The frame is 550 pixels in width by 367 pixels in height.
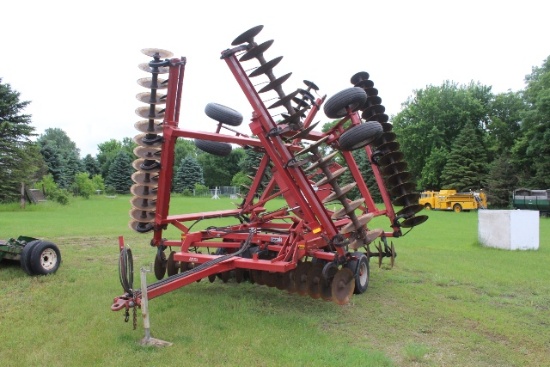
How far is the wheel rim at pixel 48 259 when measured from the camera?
7.89 m

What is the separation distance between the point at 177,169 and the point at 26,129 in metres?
41.3

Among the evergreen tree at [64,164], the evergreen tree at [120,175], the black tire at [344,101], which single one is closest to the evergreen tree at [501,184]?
the black tire at [344,101]

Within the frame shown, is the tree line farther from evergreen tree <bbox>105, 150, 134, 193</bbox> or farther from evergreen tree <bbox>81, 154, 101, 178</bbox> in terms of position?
evergreen tree <bbox>81, 154, 101, 178</bbox>

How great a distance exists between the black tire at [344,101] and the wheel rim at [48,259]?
5.51m

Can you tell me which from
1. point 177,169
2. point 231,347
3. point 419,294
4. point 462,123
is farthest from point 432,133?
point 231,347

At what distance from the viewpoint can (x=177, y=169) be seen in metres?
72.1

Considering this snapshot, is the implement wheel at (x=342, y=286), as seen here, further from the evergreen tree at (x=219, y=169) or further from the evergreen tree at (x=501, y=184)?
the evergreen tree at (x=219, y=169)

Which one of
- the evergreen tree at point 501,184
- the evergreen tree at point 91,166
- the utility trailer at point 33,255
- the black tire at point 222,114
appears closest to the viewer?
the black tire at point 222,114

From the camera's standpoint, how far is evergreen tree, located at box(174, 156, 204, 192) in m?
70.1

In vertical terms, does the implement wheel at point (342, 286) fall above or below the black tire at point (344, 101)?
below

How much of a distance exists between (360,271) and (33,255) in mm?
5344

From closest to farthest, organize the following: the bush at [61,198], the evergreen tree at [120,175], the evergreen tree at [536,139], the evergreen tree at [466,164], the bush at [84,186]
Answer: the bush at [61,198] < the evergreen tree at [536,139] < the evergreen tree at [466,164] < the bush at [84,186] < the evergreen tree at [120,175]

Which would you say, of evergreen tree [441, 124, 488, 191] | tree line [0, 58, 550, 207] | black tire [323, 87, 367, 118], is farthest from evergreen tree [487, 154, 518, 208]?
black tire [323, 87, 367, 118]

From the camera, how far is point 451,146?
49.4 m
